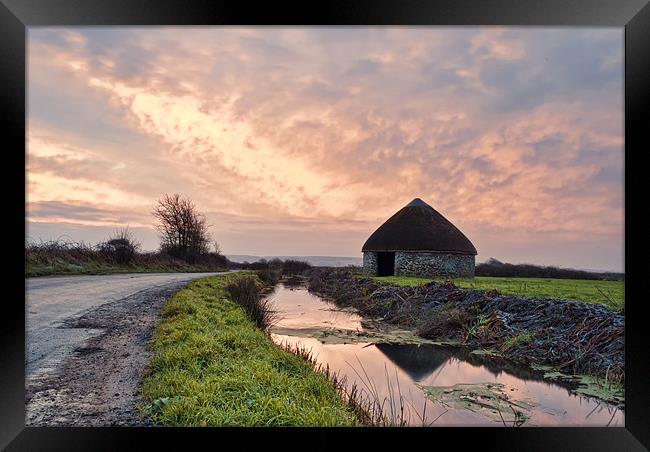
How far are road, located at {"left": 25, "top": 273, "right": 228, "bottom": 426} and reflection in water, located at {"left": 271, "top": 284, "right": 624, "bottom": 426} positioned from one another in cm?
261

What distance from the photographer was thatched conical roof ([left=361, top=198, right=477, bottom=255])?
1681 centimetres

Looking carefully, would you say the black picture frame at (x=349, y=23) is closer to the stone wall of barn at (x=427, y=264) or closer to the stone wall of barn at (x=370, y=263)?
the stone wall of barn at (x=427, y=264)

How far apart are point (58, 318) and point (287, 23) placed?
542 centimetres

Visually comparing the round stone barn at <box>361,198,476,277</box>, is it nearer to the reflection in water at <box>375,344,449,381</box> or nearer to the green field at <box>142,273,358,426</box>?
the reflection in water at <box>375,344,449,381</box>

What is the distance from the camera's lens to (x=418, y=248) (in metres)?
16.6

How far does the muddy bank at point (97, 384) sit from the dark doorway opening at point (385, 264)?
531 inches

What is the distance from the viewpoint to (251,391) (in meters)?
3.51

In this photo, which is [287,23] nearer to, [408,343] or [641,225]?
[641,225]

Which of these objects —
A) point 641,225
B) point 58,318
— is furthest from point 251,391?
point 58,318

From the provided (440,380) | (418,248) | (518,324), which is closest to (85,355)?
(440,380)

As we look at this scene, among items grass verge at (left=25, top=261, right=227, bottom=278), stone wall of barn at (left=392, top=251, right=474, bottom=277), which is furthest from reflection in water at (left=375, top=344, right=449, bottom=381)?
stone wall of barn at (left=392, top=251, right=474, bottom=277)

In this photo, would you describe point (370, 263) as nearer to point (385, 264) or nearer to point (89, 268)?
point (385, 264)

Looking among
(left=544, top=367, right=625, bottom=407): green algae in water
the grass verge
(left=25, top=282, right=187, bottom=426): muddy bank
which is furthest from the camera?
the grass verge

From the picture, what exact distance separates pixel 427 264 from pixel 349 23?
569 inches
